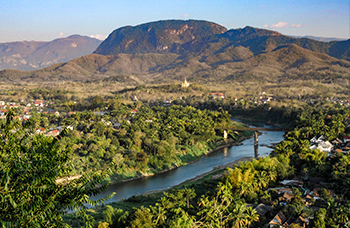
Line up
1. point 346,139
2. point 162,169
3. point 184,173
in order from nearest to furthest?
point 346,139, point 184,173, point 162,169

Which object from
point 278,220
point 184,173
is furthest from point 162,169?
point 278,220

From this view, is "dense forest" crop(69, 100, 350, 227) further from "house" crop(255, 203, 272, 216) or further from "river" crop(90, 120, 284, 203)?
"river" crop(90, 120, 284, 203)

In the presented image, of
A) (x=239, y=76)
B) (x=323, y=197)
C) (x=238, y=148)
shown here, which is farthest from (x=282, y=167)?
(x=239, y=76)

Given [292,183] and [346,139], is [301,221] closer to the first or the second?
[292,183]

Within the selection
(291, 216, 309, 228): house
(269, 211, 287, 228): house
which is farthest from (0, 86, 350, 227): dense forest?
(269, 211, 287, 228): house

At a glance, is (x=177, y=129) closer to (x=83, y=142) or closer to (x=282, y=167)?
(x=83, y=142)

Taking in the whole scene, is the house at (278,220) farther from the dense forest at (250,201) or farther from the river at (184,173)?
the river at (184,173)

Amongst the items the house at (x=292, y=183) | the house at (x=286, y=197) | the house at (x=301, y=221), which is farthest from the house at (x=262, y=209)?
the house at (x=292, y=183)
